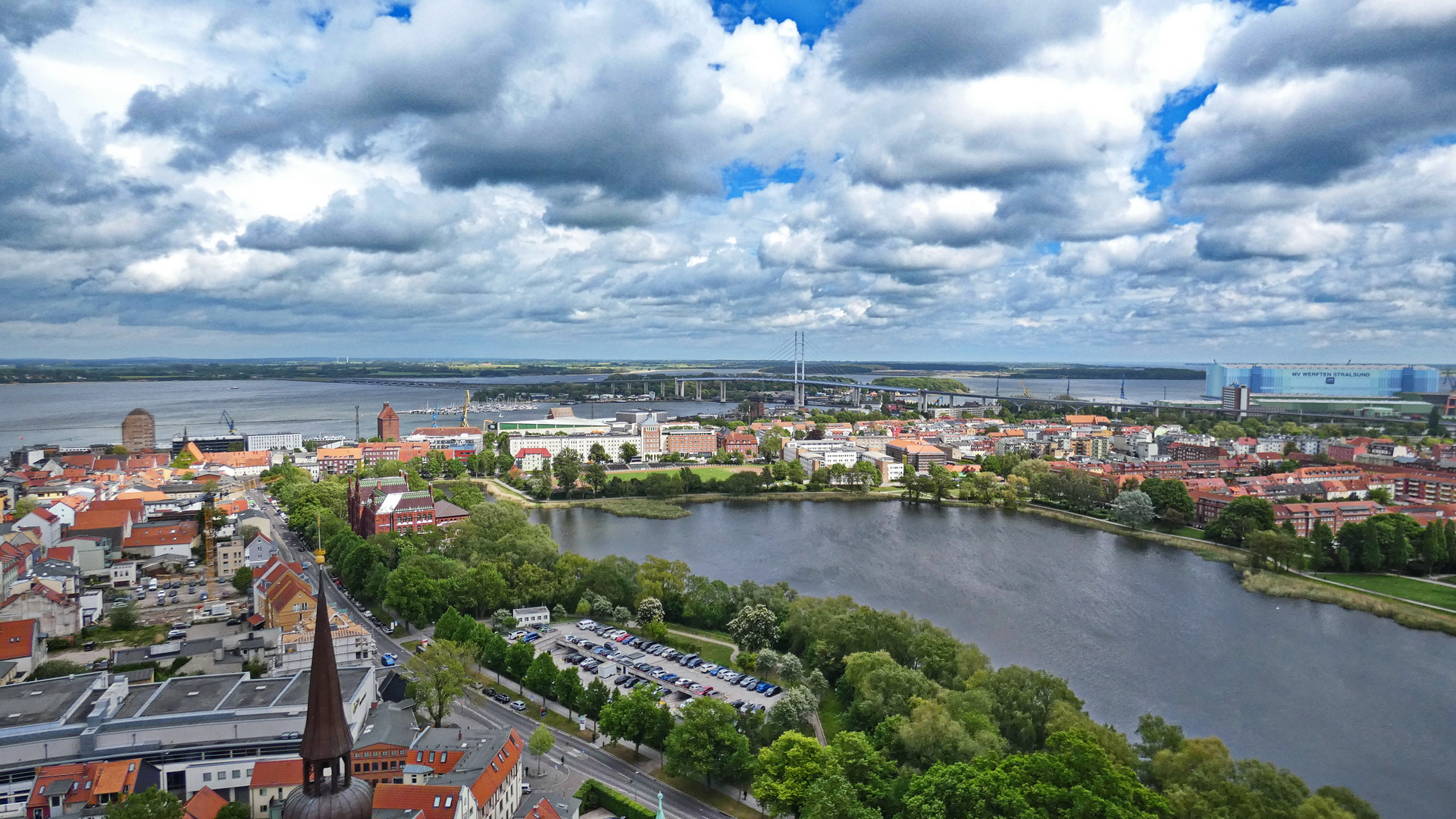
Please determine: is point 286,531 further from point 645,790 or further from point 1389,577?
point 1389,577

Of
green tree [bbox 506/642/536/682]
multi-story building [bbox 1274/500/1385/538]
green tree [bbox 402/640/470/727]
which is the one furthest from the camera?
multi-story building [bbox 1274/500/1385/538]

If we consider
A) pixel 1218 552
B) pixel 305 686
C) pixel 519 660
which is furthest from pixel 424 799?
pixel 1218 552

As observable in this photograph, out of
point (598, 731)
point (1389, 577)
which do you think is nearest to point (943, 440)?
point (1389, 577)

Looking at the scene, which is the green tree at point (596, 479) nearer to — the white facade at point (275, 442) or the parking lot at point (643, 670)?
the parking lot at point (643, 670)

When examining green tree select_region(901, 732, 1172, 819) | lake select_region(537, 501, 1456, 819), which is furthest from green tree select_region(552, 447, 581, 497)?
green tree select_region(901, 732, 1172, 819)

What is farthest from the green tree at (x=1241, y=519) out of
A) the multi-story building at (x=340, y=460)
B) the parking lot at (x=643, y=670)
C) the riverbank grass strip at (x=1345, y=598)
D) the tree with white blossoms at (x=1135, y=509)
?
the multi-story building at (x=340, y=460)

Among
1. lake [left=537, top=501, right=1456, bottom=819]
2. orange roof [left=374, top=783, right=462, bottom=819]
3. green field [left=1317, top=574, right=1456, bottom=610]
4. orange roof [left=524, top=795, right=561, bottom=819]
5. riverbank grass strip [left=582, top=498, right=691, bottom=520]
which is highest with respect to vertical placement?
orange roof [left=374, top=783, right=462, bottom=819]

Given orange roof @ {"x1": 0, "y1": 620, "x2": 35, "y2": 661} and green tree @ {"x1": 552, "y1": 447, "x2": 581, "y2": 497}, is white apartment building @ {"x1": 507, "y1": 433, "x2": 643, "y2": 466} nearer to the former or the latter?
green tree @ {"x1": 552, "y1": 447, "x2": 581, "y2": 497}

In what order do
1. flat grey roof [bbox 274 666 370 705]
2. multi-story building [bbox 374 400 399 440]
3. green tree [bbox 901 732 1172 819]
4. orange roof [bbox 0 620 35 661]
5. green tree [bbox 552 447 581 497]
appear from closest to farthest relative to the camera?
green tree [bbox 901 732 1172 819], flat grey roof [bbox 274 666 370 705], orange roof [bbox 0 620 35 661], green tree [bbox 552 447 581 497], multi-story building [bbox 374 400 399 440]
